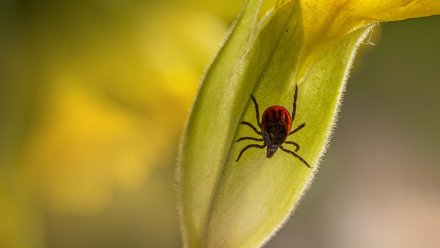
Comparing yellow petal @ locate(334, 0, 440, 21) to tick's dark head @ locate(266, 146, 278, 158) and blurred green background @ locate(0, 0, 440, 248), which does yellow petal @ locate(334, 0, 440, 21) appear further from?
blurred green background @ locate(0, 0, 440, 248)

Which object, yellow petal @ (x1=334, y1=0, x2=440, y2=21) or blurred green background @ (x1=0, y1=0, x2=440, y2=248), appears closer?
yellow petal @ (x1=334, y1=0, x2=440, y2=21)

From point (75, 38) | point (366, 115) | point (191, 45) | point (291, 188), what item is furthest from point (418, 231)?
point (291, 188)

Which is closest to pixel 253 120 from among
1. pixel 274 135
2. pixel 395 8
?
pixel 274 135

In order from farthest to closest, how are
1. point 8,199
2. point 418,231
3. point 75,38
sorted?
1. point 418,231
2. point 75,38
3. point 8,199

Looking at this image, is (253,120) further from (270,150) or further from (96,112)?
(96,112)

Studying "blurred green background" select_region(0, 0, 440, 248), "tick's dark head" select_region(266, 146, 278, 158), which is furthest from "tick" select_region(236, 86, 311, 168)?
"blurred green background" select_region(0, 0, 440, 248)

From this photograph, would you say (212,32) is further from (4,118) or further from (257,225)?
(257,225)

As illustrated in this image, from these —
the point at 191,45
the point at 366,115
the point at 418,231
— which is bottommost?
the point at 418,231

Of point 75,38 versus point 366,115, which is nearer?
point 75,38
